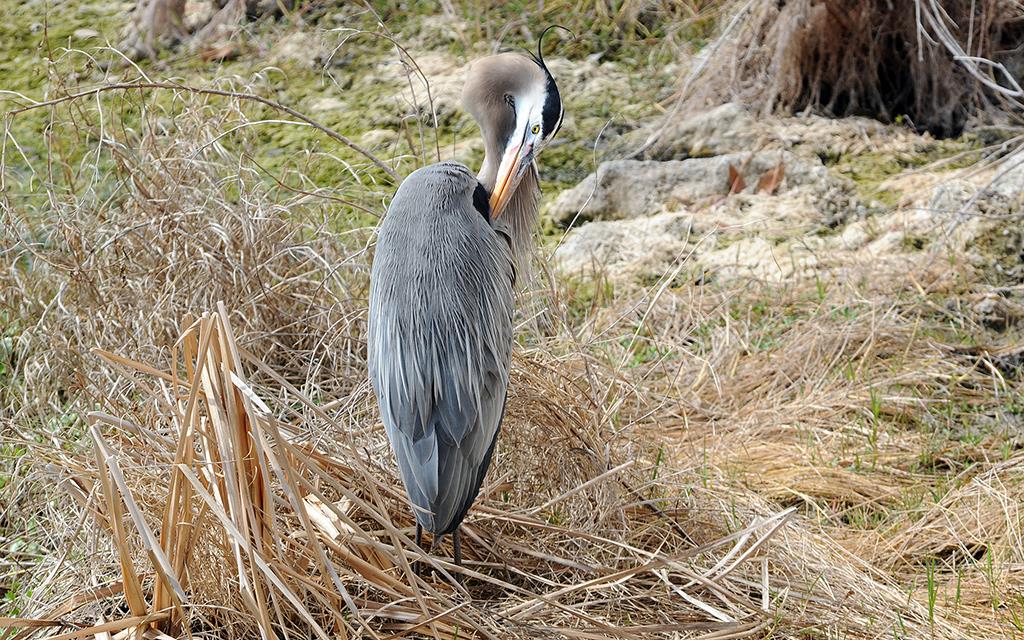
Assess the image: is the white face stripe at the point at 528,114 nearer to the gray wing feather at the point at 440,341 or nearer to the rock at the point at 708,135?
the gray wing feather at the point at 440,341

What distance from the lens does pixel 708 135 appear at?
236 inches

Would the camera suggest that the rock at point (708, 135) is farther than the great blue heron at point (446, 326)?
Yes

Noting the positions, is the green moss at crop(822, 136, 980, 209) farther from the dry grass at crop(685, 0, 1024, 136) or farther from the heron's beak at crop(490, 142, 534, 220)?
the heron's beak at crop(490, 142, 534, 220)

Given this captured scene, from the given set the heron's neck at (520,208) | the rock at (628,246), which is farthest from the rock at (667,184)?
the heron's neck at (520,208)

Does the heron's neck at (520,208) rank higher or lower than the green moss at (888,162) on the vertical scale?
higher

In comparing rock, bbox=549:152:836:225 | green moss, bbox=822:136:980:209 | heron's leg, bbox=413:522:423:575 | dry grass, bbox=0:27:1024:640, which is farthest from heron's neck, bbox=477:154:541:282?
green moss, bbox=822:136:980:209

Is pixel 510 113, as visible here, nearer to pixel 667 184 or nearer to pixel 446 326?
pixel 446 326

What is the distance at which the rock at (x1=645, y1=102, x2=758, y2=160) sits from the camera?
19.4 feet

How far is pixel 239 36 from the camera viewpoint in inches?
287

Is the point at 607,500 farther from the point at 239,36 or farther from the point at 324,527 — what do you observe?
the point at 239,36

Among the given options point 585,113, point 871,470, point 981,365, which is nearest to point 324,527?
point 871,470

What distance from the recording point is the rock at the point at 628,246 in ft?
16.7

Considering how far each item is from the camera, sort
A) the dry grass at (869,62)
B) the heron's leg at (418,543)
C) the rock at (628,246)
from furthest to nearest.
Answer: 1. the dry grass at (869,62)
2. the rock at (628,246)
3. the heron's leg at (418,543)

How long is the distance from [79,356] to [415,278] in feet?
5.54
